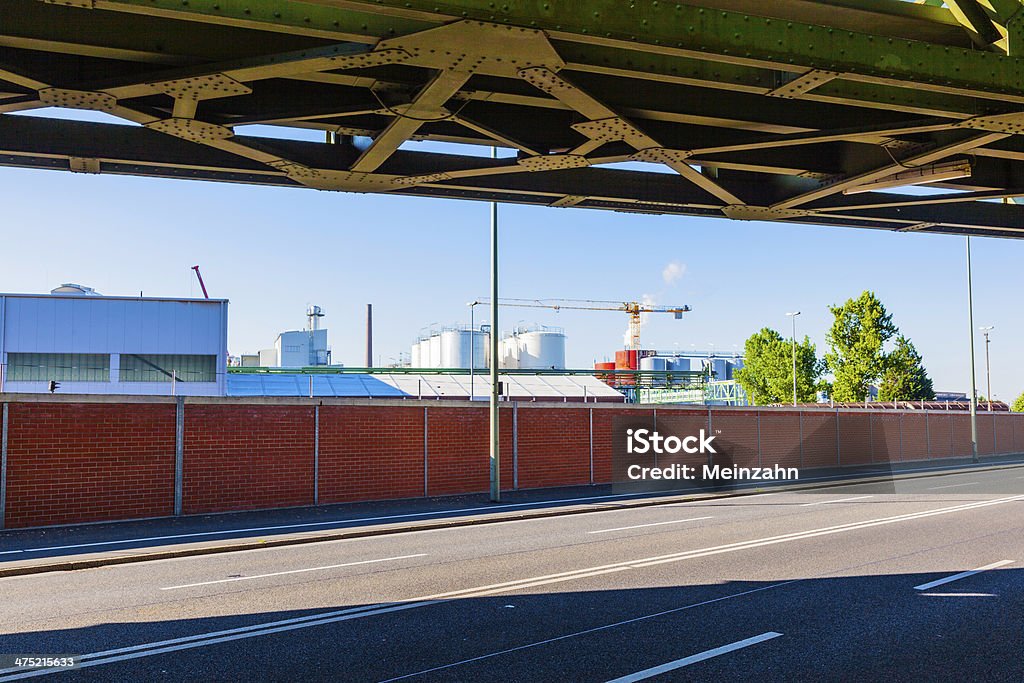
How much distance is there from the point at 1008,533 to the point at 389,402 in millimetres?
14699

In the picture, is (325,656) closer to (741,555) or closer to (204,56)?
(204,56)

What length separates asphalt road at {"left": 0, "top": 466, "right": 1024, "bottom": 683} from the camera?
707cm

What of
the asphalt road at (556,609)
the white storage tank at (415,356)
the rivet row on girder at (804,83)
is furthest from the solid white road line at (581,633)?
the white storage tank at (415,356)

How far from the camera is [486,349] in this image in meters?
97.4

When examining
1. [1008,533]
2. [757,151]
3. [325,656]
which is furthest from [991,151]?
[1008,533]

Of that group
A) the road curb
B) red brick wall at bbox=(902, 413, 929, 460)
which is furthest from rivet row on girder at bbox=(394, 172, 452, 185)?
red brick wall at bbox=(902, 413, 929, 460)

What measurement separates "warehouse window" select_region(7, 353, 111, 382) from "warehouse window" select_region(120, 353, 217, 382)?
972 mm

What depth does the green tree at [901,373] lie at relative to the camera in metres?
58.0

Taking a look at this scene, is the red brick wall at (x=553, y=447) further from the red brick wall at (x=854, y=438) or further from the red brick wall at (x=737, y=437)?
the red brick wall at (x=854, y=438)

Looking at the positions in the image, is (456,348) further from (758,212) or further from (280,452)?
(758,212)

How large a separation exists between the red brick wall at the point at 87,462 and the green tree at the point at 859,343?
4858 cm

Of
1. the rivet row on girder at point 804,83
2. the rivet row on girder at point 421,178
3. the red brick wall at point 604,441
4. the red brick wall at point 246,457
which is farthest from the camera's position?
the red brick wall at point 604,441

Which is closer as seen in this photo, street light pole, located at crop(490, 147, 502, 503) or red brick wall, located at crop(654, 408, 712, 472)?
street light pole, located at crop(490, 147, 502, 503)

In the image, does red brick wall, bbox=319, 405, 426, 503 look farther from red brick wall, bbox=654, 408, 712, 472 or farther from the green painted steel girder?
the green painted steel girder
